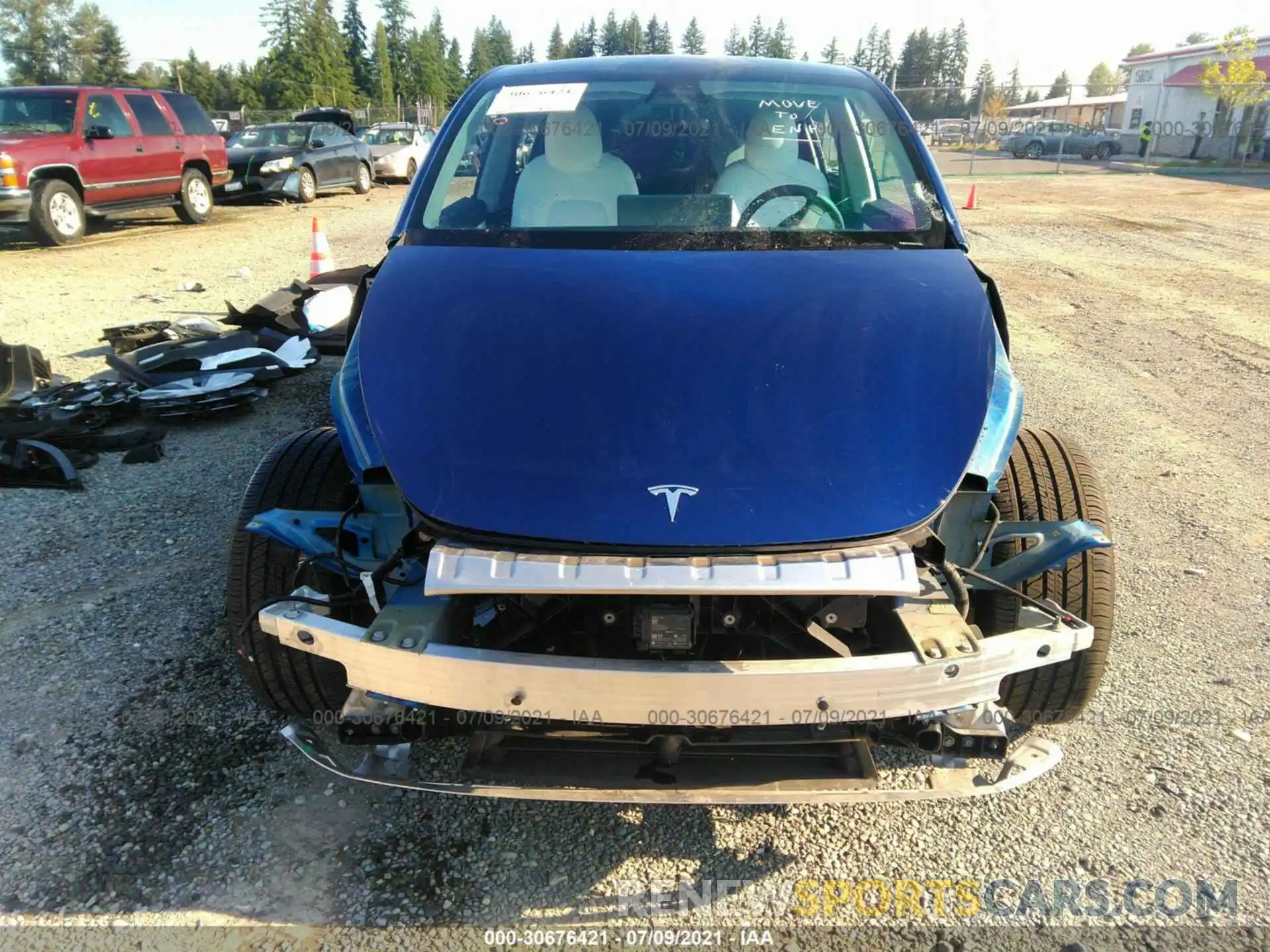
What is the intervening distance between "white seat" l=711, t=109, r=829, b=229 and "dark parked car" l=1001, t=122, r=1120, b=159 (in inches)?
1522

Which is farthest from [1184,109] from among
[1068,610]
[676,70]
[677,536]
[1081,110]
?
[677,536]

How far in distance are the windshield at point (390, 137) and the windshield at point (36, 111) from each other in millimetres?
10932

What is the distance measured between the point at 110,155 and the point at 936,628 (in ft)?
43.4

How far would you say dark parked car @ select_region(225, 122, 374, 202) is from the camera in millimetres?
15438

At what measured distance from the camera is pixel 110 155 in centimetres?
1147

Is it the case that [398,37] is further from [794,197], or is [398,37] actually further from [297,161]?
[794,197]

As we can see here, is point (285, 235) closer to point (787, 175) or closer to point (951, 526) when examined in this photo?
point (787, 175)

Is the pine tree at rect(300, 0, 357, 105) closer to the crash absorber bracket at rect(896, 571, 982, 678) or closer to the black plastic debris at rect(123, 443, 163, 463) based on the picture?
the black plastic debris at rect(123, 443, 163, 463)

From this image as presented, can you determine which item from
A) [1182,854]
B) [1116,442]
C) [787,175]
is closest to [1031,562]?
[1182,854]

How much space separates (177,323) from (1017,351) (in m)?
6.58

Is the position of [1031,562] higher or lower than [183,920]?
higher

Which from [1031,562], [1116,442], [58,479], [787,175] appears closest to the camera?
[1031,562]

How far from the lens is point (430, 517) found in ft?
6.22

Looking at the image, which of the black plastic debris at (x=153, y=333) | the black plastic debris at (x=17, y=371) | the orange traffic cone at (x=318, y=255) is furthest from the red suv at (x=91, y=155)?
the black plastic debris at (x=17, y=371)
